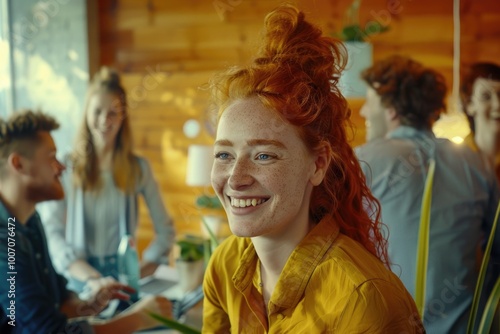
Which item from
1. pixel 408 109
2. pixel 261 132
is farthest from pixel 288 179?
pixel 408 109

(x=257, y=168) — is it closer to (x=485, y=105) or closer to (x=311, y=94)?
(x=311, y=94)

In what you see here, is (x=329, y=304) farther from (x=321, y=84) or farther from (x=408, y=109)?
(x=408, y=109)

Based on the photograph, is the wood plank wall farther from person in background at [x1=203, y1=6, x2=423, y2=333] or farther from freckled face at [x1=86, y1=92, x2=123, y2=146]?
person in background at [x1=203, y1=6, x2=423, y2=333]

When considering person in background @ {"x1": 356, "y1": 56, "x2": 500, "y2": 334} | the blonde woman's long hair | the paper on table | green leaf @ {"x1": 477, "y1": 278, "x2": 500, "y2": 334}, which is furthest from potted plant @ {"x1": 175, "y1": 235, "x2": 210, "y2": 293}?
green leaf @ {"x1": 477, "y1": 278, "x2": 500, "y2": 334}

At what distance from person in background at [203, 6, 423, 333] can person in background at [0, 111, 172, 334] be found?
71 cm

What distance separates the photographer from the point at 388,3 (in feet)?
9.77

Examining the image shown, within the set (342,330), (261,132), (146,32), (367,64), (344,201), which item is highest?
(146,32)

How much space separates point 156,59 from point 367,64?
177 cm

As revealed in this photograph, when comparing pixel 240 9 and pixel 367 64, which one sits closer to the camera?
pixel 367 64

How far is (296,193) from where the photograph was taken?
82 centimetres

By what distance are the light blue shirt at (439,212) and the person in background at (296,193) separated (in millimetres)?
617

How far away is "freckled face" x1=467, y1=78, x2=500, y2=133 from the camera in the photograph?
1901 mm

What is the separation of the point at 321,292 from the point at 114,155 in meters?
1.72

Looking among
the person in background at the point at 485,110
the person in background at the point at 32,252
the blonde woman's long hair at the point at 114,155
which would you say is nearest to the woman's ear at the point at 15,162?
the person in background at the point at 32,252
